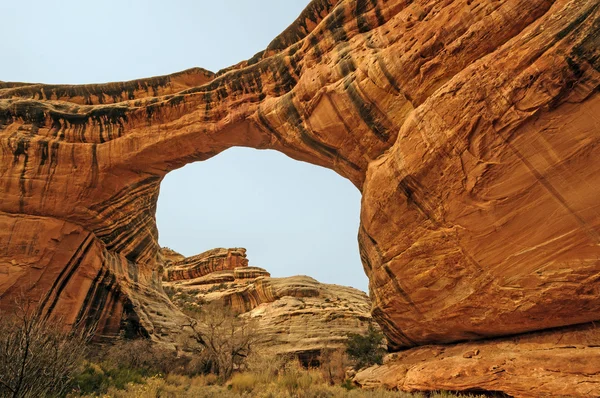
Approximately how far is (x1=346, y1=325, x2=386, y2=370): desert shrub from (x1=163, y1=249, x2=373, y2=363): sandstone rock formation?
126 cm

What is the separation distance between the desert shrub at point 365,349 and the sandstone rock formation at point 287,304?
126 centimetres

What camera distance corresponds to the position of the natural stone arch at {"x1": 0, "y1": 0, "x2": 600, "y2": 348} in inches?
261

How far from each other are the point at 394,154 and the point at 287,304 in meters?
19.3

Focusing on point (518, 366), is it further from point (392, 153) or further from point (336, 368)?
point (336, 368)

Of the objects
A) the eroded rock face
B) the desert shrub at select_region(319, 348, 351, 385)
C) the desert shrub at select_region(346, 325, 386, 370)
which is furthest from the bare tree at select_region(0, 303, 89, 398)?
the desert shrub at select_region(346, 325, 386, 370)

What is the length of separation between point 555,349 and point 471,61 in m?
6.80

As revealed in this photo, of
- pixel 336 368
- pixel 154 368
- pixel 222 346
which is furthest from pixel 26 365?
pixel 336 368

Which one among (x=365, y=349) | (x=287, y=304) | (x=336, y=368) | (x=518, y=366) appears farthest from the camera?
(x=287, y=304)

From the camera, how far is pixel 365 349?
1930 centimetres

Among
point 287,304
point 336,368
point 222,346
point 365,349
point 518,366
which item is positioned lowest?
point 336,368

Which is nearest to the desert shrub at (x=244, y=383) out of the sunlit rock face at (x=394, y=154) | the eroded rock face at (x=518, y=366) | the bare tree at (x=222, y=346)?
the bare tree at (x=222, y=346)

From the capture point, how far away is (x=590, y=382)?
20.1ft

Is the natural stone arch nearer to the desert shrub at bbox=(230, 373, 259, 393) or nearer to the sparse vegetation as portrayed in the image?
the sparse vegetation

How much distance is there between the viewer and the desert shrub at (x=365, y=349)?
18317 mm
